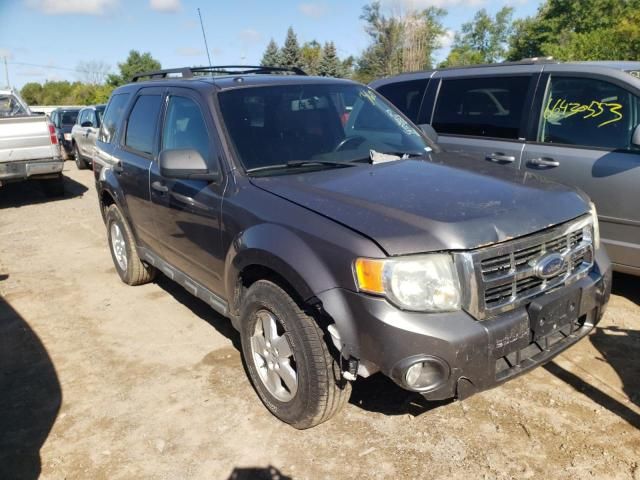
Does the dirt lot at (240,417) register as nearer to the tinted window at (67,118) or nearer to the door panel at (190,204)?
the door panel at (190,204)

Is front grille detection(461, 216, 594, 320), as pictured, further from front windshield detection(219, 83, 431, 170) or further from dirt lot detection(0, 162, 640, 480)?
front windshield detection(219, 83, 431, 170)

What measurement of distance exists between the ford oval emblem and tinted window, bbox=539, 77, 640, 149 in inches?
78.6

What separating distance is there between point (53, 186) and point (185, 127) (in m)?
8.16

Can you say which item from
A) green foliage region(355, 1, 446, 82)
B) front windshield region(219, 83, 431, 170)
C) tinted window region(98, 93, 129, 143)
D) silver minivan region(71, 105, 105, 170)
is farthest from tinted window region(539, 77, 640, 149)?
green foliage region(355, 1, 446, 82)

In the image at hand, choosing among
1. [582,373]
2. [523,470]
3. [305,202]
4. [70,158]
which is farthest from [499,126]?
[70,158]

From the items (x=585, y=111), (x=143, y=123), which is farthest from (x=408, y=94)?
(x=143, y=123)

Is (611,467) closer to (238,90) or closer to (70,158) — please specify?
(238,90)

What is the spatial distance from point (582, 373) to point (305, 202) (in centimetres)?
211

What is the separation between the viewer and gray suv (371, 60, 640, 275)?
3967 millimetres

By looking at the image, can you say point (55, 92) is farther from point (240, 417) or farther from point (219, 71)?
point (240, 417)

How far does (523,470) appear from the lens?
98.9 inches

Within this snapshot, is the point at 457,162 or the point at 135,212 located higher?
the point at 457,162

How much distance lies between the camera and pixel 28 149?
9141 millimetres

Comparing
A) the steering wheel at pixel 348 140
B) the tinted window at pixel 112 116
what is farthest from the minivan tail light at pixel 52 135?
the steering wheel at pixel 348 140
